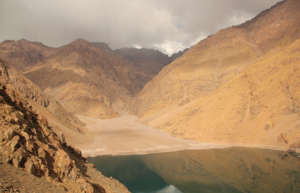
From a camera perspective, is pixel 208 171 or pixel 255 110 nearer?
pixel 208 171

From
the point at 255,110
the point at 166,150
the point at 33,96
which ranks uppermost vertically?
the point at 255,110

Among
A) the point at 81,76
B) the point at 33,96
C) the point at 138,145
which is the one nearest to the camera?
the point at 33,96

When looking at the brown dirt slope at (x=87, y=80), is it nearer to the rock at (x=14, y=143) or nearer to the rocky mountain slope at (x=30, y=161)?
the rocky mountain slope at (x=30, y=161)

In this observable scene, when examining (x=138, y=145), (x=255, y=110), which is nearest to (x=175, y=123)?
(x=138, y=145)

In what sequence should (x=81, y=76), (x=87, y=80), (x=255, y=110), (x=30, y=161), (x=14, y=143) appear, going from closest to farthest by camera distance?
(x=14, y=143) < (x=30, y=161) < (x=255, y=110) < (x=87, y=80) < (x=81, y=76)

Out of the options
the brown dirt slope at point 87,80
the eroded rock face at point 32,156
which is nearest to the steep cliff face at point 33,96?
the eroded rock face at point 32,156

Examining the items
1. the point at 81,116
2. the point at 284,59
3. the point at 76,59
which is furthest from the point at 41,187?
the point at 76,59

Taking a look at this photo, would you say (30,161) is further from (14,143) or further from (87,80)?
(87,80)
